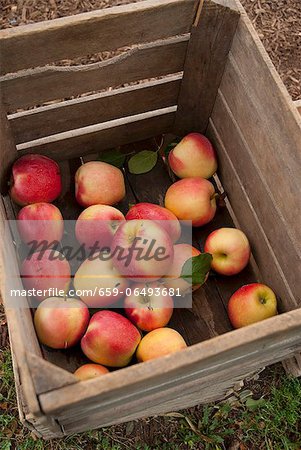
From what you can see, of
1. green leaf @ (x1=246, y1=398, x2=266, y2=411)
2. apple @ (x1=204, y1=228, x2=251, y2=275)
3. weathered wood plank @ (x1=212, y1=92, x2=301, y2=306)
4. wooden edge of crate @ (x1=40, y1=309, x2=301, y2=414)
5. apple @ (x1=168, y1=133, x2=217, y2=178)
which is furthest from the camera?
green leaf @ (x1=246, y1=398, x2=266, y2=411)

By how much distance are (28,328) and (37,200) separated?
395mm

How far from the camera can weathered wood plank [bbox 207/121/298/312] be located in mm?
1342

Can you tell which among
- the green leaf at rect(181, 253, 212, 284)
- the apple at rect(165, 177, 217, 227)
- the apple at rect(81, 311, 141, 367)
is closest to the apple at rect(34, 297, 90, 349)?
the apple at rect(81, 311, 141, 367)

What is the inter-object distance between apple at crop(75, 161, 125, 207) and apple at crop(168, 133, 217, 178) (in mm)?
160

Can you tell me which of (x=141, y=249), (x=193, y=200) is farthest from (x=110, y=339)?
(x=193, y=200)

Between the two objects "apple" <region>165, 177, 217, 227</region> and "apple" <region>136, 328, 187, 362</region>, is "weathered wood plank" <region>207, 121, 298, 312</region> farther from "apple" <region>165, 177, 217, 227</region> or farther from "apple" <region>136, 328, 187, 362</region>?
"apple" <region>136, 328, 187, 362</region>

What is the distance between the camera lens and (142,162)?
1.58 meters

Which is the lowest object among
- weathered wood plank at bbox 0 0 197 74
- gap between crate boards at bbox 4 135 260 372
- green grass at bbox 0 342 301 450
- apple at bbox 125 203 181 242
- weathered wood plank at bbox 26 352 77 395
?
green grass at bbox 0 342 301 450

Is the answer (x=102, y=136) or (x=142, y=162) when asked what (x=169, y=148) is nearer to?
(x=142, y=162)

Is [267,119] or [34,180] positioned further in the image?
[34,180]

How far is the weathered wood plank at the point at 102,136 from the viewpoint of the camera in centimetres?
149

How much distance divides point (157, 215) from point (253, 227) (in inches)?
10.2

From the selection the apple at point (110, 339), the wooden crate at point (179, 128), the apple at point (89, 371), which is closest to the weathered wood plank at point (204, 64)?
the wooden crate at point (179, 128)

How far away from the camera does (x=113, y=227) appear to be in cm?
136
